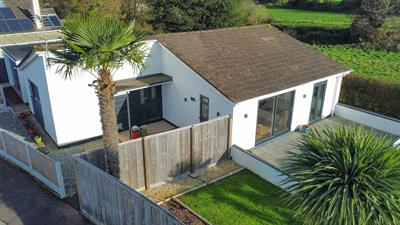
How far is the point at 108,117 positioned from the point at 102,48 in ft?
7.10

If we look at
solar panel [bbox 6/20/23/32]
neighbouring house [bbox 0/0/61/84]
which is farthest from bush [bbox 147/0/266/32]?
solar panel [bbox 6/20/23/32]

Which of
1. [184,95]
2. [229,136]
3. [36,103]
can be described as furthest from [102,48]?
[36,103]

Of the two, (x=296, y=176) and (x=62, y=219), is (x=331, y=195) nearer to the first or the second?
(x=296, y=176)

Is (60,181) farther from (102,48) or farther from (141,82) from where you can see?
(141,82)

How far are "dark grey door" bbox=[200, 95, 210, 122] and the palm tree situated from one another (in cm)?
559

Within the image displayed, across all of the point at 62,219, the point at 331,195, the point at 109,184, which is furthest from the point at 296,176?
the point at 62,219

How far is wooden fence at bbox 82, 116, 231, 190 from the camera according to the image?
35.8 feet

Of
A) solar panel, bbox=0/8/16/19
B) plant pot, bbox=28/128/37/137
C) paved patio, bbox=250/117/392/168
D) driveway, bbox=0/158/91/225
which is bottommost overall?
paved patio, bbox=250/117/392/168

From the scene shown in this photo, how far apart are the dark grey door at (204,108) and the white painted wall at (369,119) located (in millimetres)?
8688

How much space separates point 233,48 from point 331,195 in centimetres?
1135

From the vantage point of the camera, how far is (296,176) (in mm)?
8422

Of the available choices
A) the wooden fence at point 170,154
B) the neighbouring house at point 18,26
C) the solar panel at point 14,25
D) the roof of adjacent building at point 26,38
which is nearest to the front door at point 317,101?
the wooden fence at point 170,154

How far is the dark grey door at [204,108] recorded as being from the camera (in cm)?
1476

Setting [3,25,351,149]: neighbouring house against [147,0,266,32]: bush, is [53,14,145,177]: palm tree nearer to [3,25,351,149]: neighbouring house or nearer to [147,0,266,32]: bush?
[3,25,351,149]: neighbouring house
